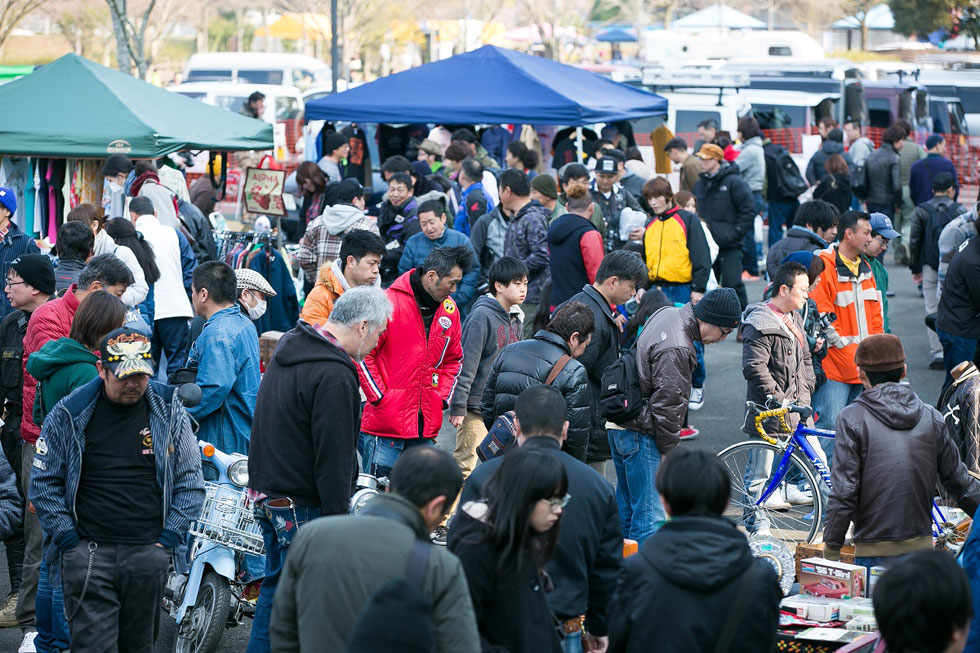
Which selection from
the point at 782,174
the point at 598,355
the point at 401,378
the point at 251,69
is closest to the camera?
the point at 401,378

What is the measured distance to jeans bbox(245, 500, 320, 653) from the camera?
5461mm

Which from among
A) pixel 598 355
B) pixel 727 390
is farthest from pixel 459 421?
pixel 727 390

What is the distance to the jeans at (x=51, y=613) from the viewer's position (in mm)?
5488

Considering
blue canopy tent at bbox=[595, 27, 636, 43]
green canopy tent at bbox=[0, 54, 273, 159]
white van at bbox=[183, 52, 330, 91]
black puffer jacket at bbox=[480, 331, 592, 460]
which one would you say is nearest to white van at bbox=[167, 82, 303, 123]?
white van at bbox=[183, 52, 330, 91]

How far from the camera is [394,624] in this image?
2.96 meters

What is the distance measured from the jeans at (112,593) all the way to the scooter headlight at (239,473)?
1.08 meters

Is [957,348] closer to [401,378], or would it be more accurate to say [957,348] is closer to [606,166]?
[606,166]

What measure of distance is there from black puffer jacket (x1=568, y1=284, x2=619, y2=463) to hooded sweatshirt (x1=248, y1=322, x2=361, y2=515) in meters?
2.19

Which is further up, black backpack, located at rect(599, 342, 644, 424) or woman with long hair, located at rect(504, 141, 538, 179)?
woman with long hair, located at rect(504, 141, 538, 179)

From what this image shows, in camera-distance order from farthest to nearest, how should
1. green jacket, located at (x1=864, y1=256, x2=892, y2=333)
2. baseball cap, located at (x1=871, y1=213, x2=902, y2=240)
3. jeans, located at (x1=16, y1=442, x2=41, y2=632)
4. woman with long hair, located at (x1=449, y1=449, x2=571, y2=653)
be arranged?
baseball cap, located at (x1=871, y1=213, x2=902, y2=240), green jacket, located at (x1=864, y1=256, x2=892, y2=333), jeans, located at (x1=16, y1=442, x2=41, y2=632), woman with long hair, located at (x1=449, y1=449, x2=571, y2=653)

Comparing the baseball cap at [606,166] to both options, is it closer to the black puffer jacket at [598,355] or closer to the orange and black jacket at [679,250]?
the orange and black jacket at [679,250]

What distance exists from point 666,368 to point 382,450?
5.64 feet

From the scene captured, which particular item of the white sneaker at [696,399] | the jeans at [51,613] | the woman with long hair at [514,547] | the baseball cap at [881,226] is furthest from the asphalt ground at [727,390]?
the woman with long hair at [514,547]

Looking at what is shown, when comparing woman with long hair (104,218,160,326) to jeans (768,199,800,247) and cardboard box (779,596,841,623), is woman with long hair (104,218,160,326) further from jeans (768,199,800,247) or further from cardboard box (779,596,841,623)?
jeans (768,199,800,247)
